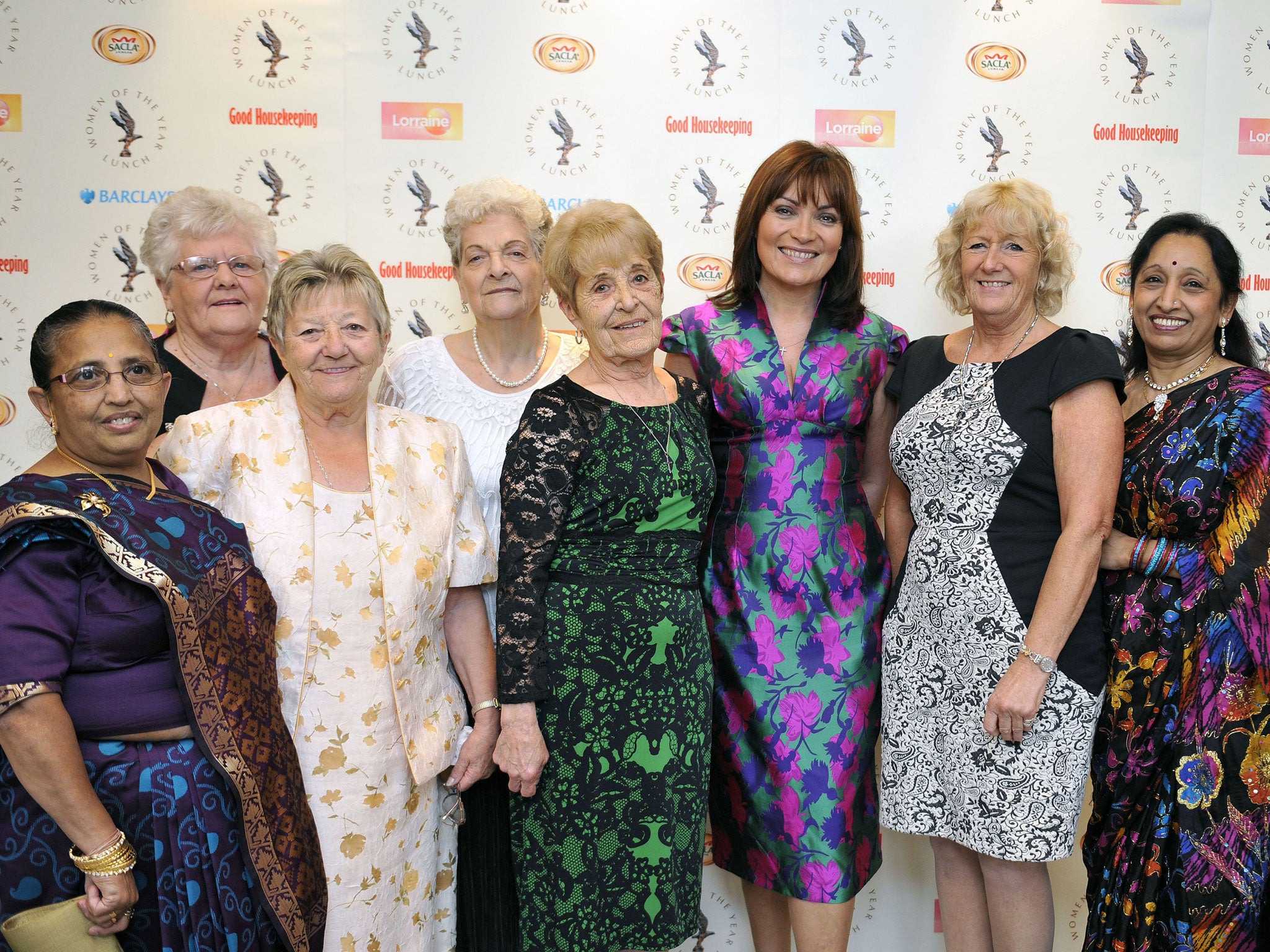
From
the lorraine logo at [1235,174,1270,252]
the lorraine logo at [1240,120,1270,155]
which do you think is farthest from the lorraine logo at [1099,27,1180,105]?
the lorraine logo at [1235,174,1270,252]

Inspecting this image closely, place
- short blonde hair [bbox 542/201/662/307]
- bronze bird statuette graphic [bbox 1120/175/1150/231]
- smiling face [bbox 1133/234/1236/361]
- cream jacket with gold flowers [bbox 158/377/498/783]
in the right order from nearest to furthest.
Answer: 1. cream jacket with gold flowers [bbox 158/377/498/783]
2. short blonde hair [bbox 542/201/662/307]
3. smiling face [bbox 1133/234/1236/361]
4. bronze bird statuette graphic [bbox 1120/175/1150/231]

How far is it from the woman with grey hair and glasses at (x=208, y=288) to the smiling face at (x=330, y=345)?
51cm

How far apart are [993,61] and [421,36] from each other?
1788 mm

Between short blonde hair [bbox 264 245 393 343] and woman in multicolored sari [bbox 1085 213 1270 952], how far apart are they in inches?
65.9

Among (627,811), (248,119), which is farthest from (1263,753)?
(248,119)

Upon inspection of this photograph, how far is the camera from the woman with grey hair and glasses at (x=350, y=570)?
1.72m

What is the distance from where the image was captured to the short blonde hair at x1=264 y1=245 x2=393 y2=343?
1.76m

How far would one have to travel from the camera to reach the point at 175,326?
230cm

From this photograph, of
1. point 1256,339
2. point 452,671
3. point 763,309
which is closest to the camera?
point 452,671

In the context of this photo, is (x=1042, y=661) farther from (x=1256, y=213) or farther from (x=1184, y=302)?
(x=1256, y=213)

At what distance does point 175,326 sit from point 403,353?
1.88 ft

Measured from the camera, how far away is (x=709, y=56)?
9.24 feet

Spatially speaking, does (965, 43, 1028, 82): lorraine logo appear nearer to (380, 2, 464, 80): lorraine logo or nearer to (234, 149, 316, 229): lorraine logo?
(380, 2, 464, 80): lorraine logo

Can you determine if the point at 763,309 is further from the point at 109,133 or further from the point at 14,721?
the point at 109,133
